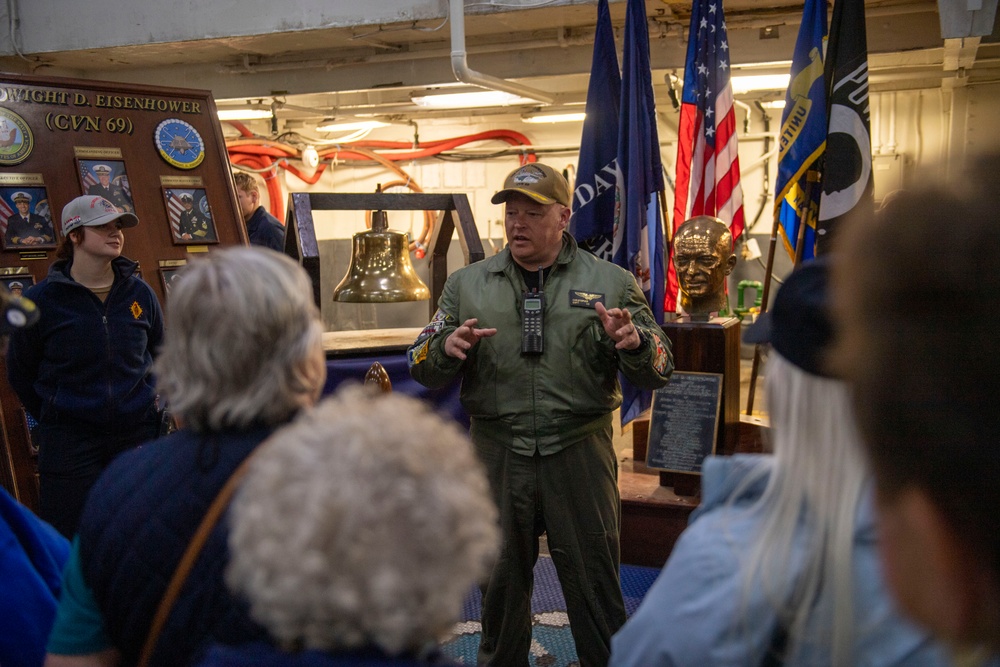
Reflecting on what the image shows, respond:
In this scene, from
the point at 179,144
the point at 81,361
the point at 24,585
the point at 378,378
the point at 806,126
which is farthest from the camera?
the point at 179,144

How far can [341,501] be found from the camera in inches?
A: 34.9

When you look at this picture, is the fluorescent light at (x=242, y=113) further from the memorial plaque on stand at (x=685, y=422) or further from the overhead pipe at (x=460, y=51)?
the memorial plaque on stand at (x=685, y=422)

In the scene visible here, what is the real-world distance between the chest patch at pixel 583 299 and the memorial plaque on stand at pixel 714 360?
1.50m

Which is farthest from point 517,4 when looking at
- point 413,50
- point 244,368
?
point 244,368

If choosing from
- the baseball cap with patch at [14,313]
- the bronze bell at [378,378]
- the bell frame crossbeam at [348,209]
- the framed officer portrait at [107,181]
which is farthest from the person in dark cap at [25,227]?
the baseball cap with patch at [14,313]

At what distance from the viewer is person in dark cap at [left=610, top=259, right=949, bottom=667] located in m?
0.90

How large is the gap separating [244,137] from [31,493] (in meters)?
6.63

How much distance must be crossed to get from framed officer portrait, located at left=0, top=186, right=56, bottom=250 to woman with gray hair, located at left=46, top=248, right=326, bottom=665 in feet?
11.7

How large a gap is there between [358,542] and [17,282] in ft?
13.5

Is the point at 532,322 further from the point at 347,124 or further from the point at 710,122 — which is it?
the point at 347,124

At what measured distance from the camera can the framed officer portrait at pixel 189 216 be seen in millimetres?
4797

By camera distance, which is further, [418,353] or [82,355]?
[82,355]

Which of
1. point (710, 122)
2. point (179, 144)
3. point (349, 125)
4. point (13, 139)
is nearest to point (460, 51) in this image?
point (710, 122)

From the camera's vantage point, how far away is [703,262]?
436cm
